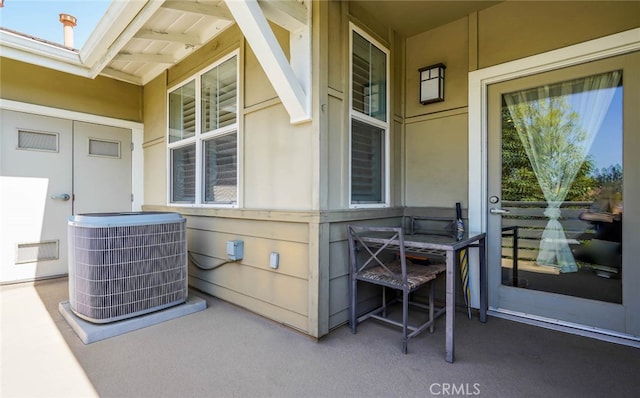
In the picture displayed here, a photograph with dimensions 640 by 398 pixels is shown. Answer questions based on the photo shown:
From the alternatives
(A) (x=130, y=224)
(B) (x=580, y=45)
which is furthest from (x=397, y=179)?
(A) (x=130, y=224)

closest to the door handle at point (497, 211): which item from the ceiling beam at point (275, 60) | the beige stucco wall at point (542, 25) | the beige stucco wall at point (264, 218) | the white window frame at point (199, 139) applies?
the beige stucco wall at point (542, 25)

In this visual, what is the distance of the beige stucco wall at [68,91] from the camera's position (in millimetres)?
3557

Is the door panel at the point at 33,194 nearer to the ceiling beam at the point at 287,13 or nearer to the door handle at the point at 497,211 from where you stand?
the ceiling beam at the point at 287,13

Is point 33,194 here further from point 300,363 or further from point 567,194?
point 567,194

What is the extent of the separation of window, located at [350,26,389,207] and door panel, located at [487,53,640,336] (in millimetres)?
921

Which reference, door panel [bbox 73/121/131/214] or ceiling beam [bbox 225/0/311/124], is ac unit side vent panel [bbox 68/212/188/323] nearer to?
ceiling beam [bbox 225/0/311/124]

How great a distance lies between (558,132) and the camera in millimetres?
2463

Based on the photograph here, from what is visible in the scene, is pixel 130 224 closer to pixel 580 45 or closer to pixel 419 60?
pixel 419 60

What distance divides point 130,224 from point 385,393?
2.15 meters

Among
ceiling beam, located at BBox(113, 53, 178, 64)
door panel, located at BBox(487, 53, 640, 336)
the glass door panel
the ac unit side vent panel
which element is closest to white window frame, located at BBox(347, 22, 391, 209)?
door panel, located at BBox(487, 53, 640, 336)

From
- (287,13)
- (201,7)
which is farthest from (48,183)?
(287,13)

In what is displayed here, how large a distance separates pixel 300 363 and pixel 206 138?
96.9 inches

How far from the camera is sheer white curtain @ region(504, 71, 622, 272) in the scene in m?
2.32

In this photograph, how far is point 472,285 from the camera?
2738 mm
